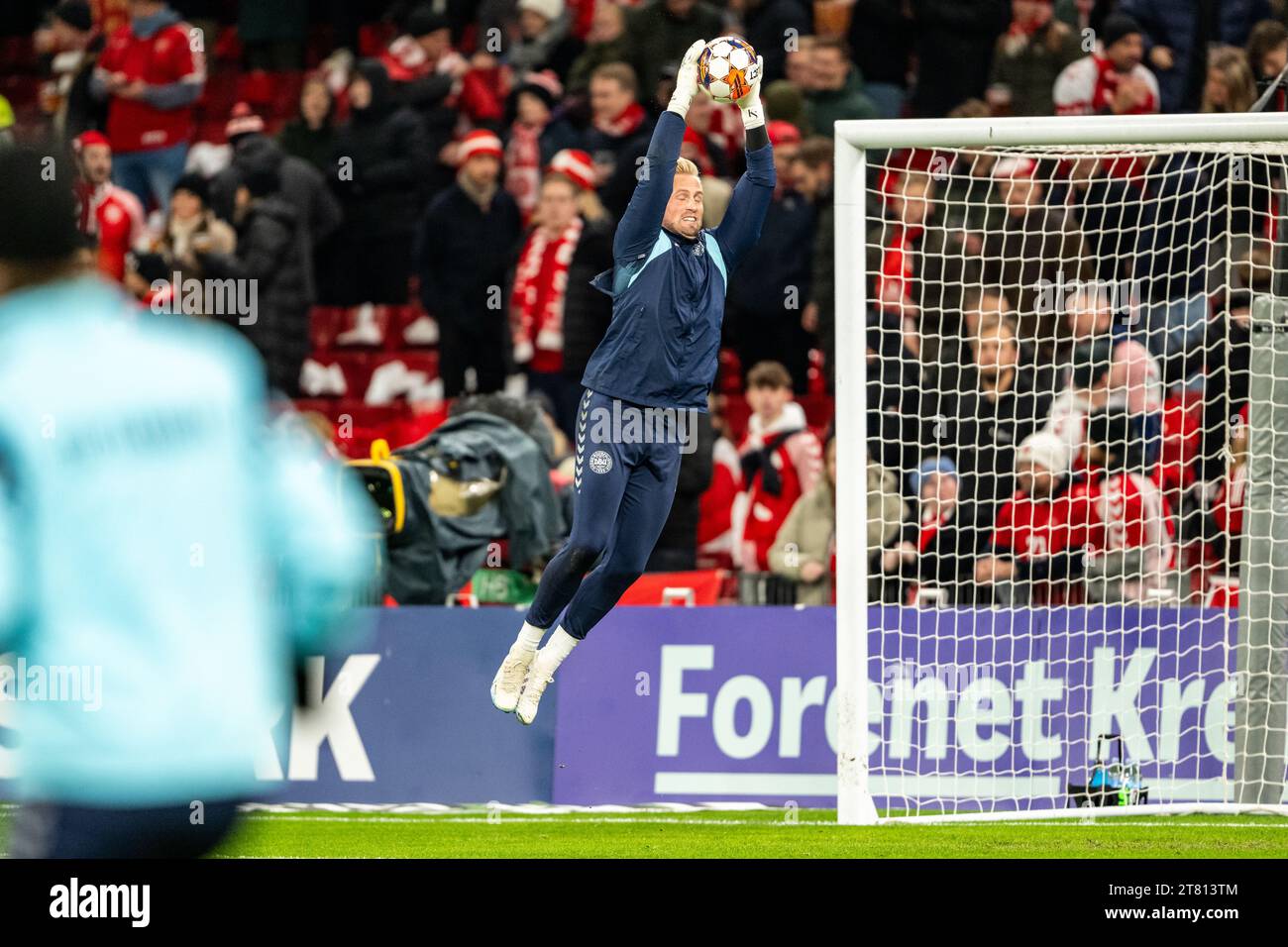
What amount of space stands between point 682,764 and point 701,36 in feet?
19.6

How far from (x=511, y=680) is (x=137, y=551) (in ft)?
19.0

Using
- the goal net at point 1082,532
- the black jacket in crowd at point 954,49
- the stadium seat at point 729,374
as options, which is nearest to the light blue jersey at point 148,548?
the goal net at point 1082,532

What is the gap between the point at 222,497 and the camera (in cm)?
344

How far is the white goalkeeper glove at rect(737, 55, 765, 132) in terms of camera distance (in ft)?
27.9

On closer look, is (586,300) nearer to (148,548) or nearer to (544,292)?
(544,292)

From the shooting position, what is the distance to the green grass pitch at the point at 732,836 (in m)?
7.84

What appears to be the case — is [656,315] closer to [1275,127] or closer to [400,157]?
[1275,127]

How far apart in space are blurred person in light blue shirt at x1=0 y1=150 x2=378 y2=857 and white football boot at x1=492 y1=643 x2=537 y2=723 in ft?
18.1

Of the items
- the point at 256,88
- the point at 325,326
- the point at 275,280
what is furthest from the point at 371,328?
the point at 256,88

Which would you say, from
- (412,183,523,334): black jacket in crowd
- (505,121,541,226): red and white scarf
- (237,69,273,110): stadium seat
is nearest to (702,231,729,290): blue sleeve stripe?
(412,183,523,334): black jacket in crowd

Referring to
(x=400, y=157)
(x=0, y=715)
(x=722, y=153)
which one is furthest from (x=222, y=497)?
(x=400, y=157)

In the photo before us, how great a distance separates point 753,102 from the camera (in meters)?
8.73
